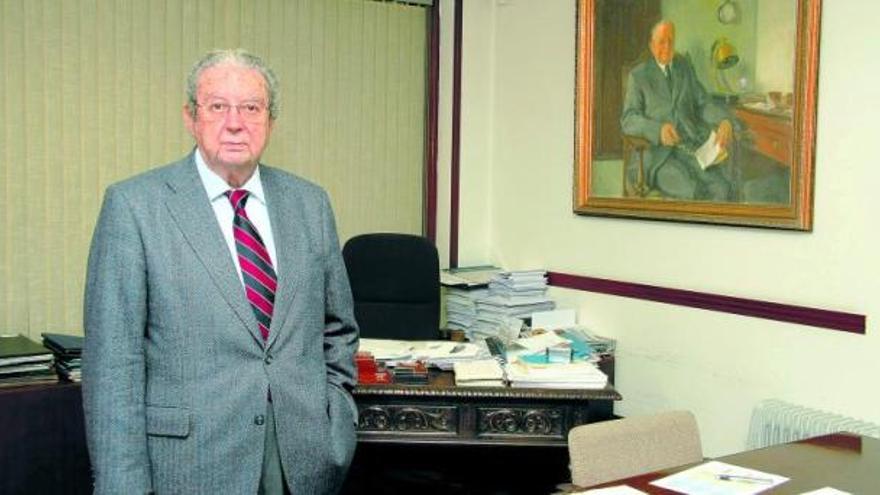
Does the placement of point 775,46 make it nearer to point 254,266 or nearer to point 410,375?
point 410,375

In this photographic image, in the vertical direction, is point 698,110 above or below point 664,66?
below

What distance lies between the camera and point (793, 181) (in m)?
3.02

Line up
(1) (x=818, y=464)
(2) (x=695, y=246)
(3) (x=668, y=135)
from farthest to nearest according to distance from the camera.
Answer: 1. (3) (x=668, y=135)
2. (2) (x=695, y=246)
3. (1) (x=818, y=464)

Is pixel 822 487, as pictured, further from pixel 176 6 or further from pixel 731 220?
pixel 176 6

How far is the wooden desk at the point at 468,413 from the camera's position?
9.46ft

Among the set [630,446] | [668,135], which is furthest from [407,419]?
[668,135]

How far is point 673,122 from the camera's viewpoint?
349 cm

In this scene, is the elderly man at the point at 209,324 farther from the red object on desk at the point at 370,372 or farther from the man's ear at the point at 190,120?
the red object on desk at the point at 370,372

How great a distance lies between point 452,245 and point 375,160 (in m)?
0.55

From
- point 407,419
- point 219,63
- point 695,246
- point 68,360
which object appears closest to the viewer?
point 219,63

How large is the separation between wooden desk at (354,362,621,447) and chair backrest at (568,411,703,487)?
583 millimetres

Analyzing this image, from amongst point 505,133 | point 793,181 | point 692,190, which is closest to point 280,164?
point 505,133

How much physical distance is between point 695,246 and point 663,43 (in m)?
0.79

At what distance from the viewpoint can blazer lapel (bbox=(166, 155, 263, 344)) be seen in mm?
1917
